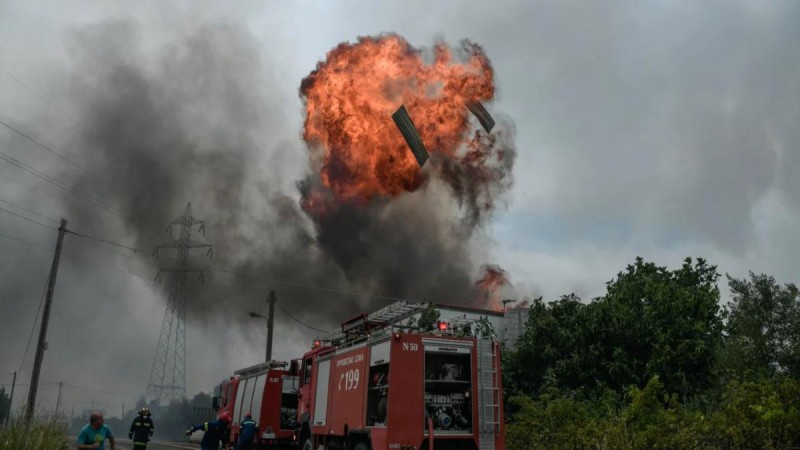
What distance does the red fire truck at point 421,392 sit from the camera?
11938 millimetres

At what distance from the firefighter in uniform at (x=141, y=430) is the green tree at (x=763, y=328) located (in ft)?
57.8

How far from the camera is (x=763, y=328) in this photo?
2033 centimetres

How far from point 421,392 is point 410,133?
2402cm

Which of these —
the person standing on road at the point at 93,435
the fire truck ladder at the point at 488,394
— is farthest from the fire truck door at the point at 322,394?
the person standing on road at the point at 93,435

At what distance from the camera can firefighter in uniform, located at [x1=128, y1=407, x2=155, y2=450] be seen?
49.6ft

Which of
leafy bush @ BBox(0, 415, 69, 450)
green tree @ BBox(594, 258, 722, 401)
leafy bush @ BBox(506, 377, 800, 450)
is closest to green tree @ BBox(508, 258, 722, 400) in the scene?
green tree @ BBox(594, 258, 722, 401)

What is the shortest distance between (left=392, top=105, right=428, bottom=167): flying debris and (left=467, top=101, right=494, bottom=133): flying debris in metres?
3.70

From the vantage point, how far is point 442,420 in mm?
12266

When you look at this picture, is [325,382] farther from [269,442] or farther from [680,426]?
[680,426]

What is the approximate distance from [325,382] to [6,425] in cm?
716

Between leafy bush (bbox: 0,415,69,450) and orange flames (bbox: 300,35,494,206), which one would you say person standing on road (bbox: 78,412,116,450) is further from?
orange flames (bbox: 300,35,494,206)

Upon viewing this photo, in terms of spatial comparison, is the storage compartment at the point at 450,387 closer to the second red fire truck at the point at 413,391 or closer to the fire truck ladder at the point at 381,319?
the second red fire truck at the point at 413,391

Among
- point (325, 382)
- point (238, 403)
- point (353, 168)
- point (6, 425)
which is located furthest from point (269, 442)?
point (353, 168)

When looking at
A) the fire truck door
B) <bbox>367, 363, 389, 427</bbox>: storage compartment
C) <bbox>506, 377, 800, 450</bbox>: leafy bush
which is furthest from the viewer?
the fire truck door
